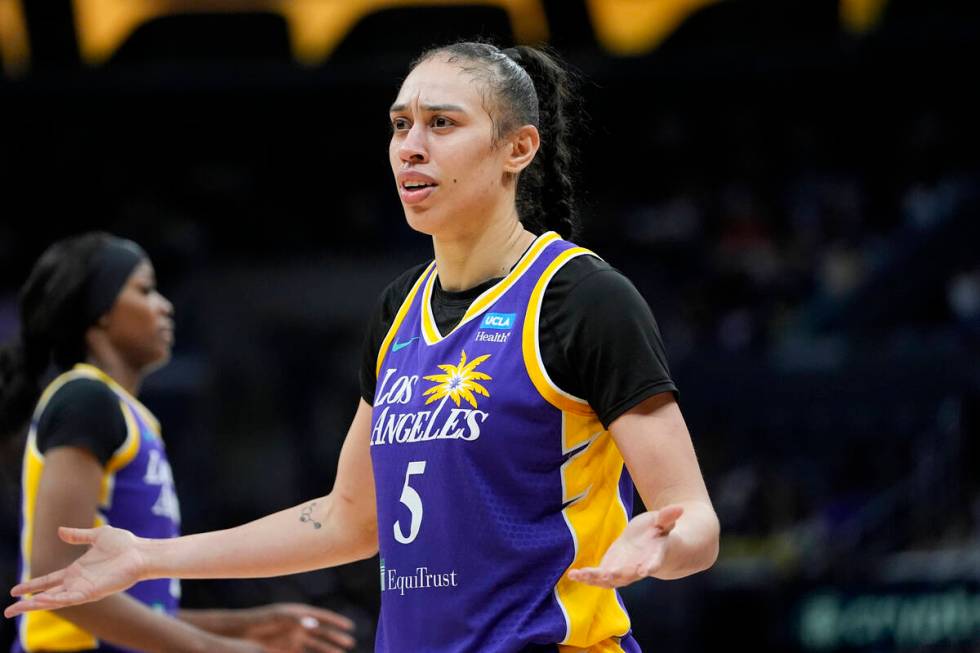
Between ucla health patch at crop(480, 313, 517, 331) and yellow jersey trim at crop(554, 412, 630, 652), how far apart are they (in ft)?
0.78

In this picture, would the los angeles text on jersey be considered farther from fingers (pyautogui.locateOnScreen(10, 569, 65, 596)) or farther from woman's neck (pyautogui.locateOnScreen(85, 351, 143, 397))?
woman's neck (pyautogui.locateOnScreen(85, 351, 143, 397))

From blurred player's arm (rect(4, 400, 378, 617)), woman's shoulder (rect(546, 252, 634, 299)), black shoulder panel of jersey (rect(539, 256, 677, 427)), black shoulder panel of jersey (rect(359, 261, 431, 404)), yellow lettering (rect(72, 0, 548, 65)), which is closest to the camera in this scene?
black shoulder panel of jersey (rect(539, 256, 677, 427))

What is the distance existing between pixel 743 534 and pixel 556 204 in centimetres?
875

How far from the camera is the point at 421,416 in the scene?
10.2ft

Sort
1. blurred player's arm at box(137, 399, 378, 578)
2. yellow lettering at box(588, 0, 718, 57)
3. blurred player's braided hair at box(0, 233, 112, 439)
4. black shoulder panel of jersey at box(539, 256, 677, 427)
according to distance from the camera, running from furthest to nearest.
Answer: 1. yellow lettering at box(588, 0, 718, 57)
2. blurred player's braided hair at box(0, 233, 112, 439)
3. blurred player's arm at box(137, 399, 378, 578)
4. black shoulder panel of jersey at box(539, 256, 677, 427)

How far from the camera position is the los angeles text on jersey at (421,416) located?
3.01 m

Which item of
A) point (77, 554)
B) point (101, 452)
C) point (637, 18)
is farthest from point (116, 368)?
point (637, 18)

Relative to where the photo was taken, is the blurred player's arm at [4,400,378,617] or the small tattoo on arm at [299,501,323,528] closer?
the blurred player's arm at [4,400,378,617]

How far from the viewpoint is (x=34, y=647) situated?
14.3 feet

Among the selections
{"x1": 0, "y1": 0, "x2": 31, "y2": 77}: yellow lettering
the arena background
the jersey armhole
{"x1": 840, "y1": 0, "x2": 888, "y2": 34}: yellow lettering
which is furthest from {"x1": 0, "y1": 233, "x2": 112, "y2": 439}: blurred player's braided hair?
{"x1": 840, "y1": 0, "x2": 888, "y2": 34}: yellow lettering

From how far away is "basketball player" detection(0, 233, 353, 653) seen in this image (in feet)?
13.7

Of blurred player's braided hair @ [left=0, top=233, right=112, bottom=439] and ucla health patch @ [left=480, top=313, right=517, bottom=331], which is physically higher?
blurred player's braided hair @ [left=0, top=233, right=112, bottom=439]

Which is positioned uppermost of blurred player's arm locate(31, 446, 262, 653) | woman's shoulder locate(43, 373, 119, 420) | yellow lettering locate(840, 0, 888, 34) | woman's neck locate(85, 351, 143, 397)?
yellow lettering locate(840, 0, 888, 34)

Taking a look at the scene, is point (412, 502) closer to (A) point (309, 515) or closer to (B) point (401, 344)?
(B) point (401, 344)
